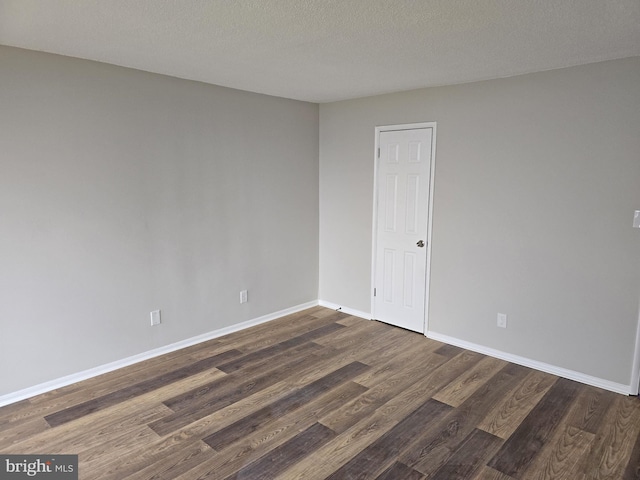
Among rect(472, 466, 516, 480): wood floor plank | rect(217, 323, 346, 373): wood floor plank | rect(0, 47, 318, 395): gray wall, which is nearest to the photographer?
rect(472, 466, 516, 480): wood floor plank

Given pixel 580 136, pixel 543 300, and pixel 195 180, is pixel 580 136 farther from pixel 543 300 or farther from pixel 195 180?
pixel 195 180

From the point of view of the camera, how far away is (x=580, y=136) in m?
3.17

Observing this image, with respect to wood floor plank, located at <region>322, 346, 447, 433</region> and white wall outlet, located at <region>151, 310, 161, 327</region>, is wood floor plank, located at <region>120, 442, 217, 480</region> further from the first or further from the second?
white wall outlet, located at <region>151, 310, 161, 327</region>

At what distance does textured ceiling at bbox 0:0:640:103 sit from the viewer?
207 cm

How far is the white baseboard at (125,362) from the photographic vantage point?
3.00 meters

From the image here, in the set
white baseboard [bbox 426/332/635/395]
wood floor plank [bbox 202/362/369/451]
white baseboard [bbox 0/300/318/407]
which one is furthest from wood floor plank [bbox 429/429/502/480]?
white baseboard [bbox 0/300/318/407]

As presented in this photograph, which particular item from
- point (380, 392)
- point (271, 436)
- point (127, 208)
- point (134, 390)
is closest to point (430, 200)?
point (380, 392)

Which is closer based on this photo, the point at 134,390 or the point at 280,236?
the point at 134,390

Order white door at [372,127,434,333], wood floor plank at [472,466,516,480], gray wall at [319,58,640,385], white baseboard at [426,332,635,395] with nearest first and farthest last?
wood floor plank at [472,466,516,480] < gray wall at [319,58,640,385] < white baseboard at [426,332,635,395] < white door at [372,127,434,333]

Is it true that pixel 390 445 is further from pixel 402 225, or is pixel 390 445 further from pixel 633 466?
pixel 402 225

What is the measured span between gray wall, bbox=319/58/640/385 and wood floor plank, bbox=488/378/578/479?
0.35 meters

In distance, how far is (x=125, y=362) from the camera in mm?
3533

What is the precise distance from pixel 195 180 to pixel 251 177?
65 cm

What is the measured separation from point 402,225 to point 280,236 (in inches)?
53.5
